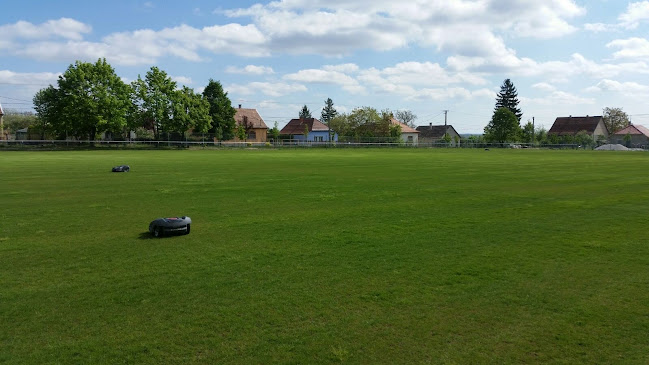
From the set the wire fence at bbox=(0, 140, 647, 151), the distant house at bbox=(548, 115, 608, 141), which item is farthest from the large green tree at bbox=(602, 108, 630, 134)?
the wire fence at bbox=(0, 140, 647, 151)

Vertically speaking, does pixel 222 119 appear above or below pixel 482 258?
above

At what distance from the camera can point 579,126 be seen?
11856 centimetres

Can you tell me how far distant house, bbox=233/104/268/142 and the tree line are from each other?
14437 mm

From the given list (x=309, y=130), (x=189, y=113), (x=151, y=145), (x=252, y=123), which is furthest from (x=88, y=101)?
(x=309, y=130)

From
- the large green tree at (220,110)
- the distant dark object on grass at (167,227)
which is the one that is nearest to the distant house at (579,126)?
the large green tree at (220,110)

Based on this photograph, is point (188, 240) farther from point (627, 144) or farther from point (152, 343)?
point (627, 144)

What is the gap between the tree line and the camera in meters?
57.3

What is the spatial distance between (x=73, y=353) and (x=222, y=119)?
245ft

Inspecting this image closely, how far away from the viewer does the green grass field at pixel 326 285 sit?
3.79 metres

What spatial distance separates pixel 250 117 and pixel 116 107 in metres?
35.5

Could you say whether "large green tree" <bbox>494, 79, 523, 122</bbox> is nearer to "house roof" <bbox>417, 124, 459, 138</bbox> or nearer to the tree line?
"house roof" <bbox>417, 124, 459, 138</bbox>

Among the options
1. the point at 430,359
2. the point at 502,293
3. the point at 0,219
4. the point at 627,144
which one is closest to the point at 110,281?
the point at 430,359

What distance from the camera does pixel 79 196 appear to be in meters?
12.6

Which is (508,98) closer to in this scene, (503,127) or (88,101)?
(503,127)
